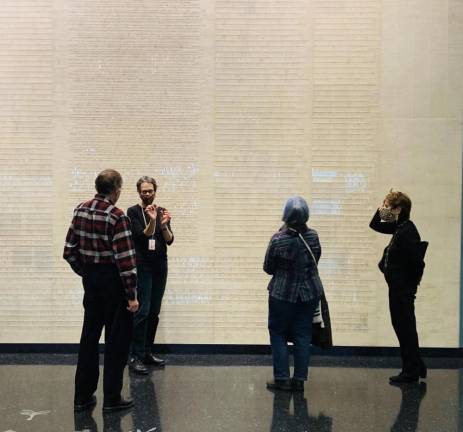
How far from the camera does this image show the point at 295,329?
4.61m

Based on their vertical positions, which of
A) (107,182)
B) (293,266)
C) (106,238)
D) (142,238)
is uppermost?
(107,182)

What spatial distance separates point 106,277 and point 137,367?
1.35m

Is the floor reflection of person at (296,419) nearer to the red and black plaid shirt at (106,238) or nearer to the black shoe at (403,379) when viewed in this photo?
the black shoe at (403,379)

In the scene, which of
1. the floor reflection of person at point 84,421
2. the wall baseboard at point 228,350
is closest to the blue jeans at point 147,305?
the wall baseboard at point 228,350

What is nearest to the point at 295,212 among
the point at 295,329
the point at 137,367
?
the point at 295,329

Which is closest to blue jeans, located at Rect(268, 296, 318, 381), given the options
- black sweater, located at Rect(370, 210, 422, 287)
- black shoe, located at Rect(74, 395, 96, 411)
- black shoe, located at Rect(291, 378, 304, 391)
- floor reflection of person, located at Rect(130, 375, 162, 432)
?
black shoe, located at Rect(291, 378, 304, 391)

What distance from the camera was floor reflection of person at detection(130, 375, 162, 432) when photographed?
3.87m

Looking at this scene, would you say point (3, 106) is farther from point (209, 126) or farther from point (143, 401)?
point (143, 401)

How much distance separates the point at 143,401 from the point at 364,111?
3210mm

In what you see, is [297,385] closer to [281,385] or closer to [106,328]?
[281,385]

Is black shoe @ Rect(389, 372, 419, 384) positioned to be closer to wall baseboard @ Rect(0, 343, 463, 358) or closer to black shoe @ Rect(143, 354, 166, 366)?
wall baseboard @ Rect(0, 343, 463, 358)

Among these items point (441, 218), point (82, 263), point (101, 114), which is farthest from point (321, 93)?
point (82, 263)

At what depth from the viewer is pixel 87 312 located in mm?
4043

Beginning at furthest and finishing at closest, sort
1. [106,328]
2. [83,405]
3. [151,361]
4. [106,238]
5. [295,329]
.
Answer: [151,361], [295,329], [83,405], [106,328], [106,238]
